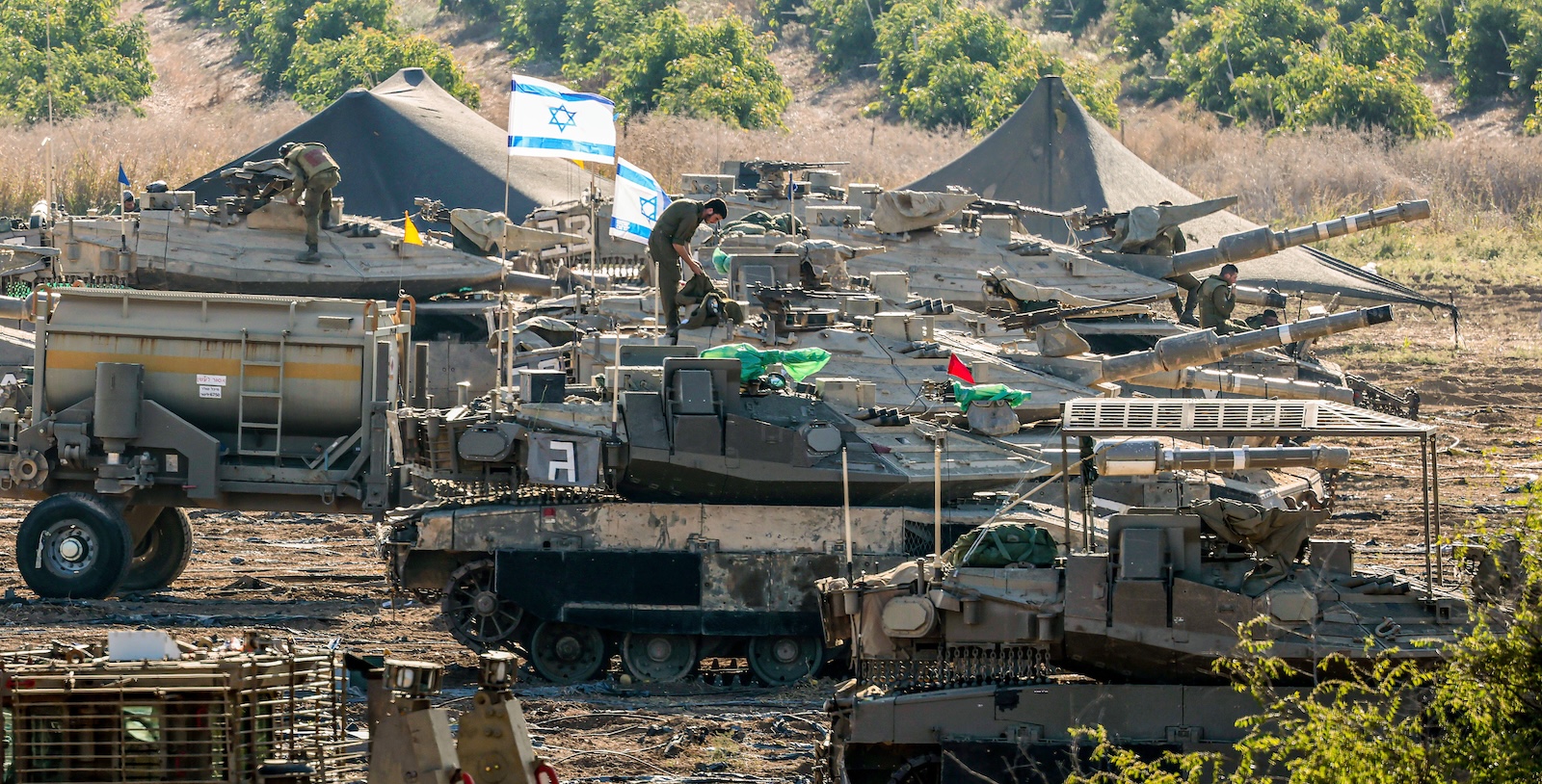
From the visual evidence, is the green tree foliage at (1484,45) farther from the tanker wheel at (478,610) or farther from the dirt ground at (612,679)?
the tanker wheel at (478,610)

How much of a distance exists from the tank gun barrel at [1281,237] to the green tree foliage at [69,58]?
33154 mm

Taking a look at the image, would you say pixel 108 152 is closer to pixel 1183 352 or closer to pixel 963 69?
pixel 963 69

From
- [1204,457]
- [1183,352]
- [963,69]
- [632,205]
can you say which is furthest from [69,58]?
[1204,457]

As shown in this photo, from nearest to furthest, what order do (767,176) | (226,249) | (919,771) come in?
1. (919,771)
2. (226,249)
3. (767,176)

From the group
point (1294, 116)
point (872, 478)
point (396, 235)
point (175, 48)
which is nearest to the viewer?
point (872, 478)

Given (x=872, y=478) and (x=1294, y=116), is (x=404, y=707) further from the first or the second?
(x=1294, y=116)

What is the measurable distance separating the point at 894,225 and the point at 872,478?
12729 millimetres

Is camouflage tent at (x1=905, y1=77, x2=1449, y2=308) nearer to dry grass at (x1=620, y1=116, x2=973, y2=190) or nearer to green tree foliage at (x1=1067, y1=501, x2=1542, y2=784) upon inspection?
dry grass at (x1=620, y1=116, x2=973, y2=190)

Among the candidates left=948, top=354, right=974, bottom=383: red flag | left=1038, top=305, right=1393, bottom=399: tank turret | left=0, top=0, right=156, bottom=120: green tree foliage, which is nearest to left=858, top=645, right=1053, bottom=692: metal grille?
left=948, top=354, right=974, bottom=383: red flag

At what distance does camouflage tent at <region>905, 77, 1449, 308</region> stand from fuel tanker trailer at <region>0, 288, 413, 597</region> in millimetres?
17412

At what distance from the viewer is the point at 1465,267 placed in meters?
42.8

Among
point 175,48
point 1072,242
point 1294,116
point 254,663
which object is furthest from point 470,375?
point 175,48

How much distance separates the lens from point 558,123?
877 inches

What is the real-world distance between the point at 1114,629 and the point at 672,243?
8363 millimetres
